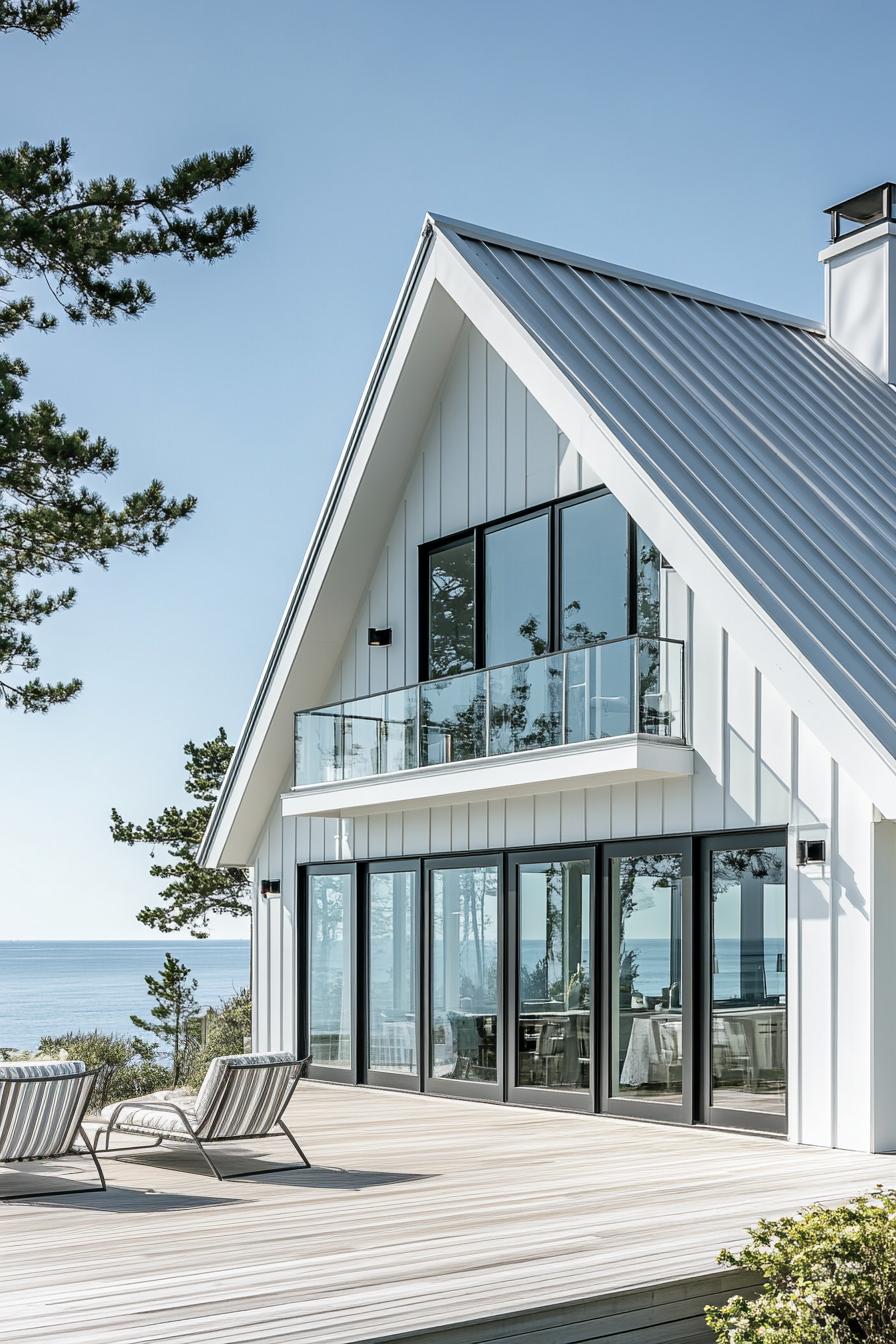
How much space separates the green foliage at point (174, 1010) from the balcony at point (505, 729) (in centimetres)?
1746

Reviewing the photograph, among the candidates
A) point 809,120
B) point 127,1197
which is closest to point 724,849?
point 127,1197

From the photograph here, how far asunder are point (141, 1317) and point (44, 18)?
1192 centimetres

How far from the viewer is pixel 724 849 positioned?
40.1 ft

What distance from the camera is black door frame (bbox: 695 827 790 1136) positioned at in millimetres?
11742

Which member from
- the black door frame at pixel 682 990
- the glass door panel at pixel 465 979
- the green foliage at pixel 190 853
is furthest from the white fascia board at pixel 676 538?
the green foliage at pixel 190 853

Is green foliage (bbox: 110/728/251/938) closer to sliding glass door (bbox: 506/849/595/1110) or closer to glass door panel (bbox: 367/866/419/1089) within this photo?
glass door panel (bbox: 367/866/419/1089)

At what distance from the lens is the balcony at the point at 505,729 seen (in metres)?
12.6

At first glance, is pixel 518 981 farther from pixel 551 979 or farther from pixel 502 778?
pixel 502 778

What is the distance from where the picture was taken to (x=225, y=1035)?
1016 inches

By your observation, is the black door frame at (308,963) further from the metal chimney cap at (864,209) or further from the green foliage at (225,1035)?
the metal chimney cap at (864,209)

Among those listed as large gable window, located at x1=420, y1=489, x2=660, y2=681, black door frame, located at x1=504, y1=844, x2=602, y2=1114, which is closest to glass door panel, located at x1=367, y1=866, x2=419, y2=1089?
black door frame, located at x1=504, y1=844, x2=602, y2=1114

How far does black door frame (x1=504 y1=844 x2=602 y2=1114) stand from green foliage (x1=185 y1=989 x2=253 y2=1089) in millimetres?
8227

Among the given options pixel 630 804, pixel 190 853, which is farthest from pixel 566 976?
pixel 190 853

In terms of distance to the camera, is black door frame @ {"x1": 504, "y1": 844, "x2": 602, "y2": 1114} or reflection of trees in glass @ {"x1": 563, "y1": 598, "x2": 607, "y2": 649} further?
reflection of trees in glass @ {"x1": 563, "y1": 598, "x2": 607, "y2": 649}
